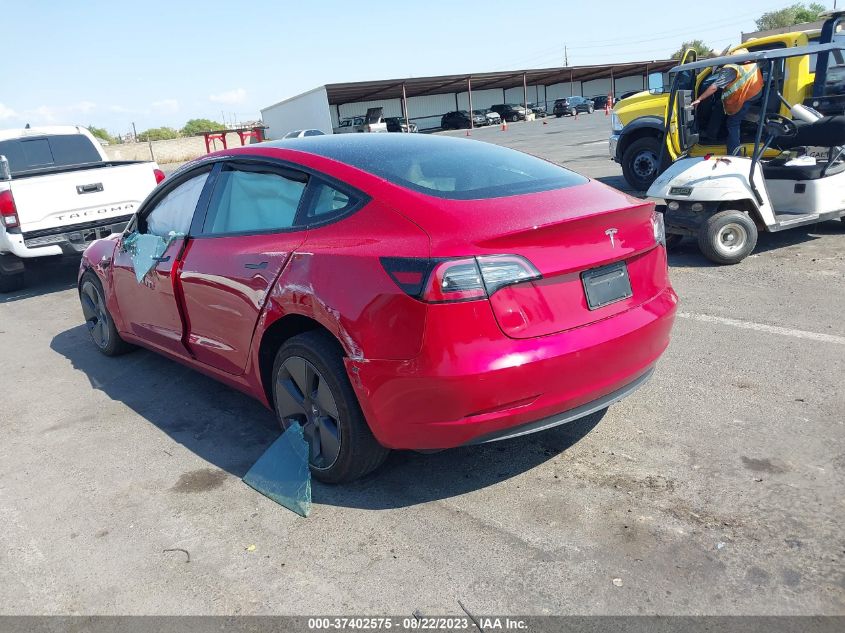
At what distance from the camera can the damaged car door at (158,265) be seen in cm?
431

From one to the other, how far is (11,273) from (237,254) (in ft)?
20.4

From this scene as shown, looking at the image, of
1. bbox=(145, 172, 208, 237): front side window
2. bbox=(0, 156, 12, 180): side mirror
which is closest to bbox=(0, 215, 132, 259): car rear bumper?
bbox=(0, 156, 12, 180): side mirror

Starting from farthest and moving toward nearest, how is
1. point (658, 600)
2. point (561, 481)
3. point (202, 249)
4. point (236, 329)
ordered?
point (202, 249)
point (236, 329)
point (561, 481)
point (658, 600)

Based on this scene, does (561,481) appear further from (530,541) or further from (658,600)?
(658,600)

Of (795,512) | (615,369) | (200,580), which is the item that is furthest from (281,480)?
(795,512)

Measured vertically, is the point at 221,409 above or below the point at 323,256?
below

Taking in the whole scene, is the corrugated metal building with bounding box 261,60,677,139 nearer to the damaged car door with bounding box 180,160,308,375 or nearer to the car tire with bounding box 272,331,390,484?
the damaged car door with bounding box 180,160,308,375

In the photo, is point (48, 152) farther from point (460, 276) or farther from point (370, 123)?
point (370, 123)

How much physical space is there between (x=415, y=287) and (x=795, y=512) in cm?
180

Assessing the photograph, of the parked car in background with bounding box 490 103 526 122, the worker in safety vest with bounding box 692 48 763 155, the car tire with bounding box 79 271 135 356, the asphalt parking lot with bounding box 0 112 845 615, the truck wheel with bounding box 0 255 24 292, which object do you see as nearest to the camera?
the asphalt parking lot with bounding box 0 112 845 615

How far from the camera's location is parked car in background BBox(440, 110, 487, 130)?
173 feet

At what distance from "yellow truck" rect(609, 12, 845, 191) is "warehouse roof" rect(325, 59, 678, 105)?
119ft

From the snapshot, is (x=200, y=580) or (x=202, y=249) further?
(x=202, y=249)

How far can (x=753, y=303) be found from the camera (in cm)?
568
